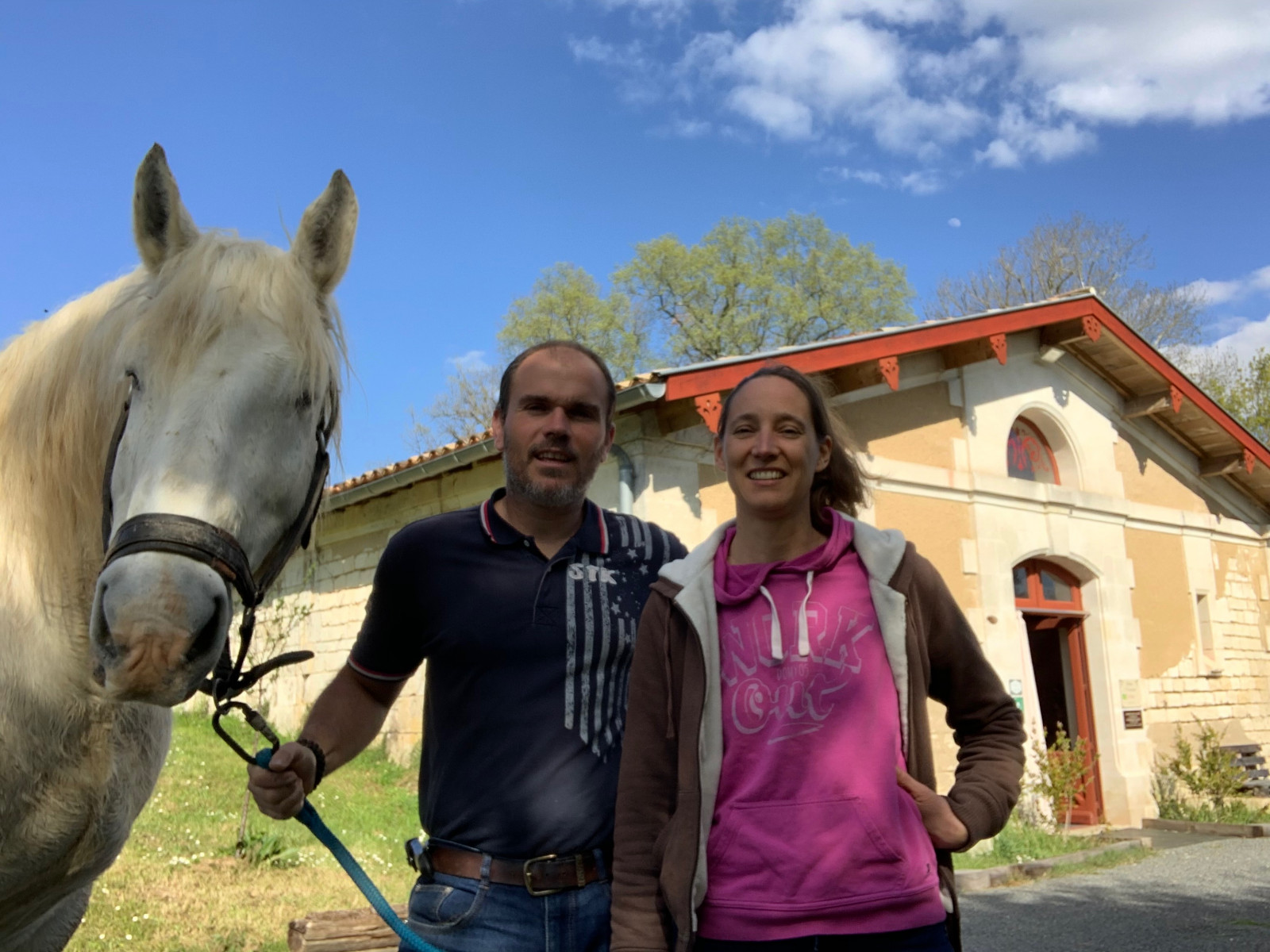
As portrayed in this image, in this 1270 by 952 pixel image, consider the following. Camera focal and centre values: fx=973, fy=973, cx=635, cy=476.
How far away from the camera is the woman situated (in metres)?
1.66

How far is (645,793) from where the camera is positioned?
181 cm

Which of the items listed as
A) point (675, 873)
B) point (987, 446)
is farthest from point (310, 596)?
point (675, 873)

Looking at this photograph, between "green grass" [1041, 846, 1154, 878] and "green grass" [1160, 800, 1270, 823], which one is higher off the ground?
"green grass" [1160, 800, 1270, 823]

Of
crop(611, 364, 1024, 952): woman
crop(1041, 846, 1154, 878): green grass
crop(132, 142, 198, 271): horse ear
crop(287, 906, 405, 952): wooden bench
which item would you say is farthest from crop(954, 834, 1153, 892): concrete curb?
crop(132, 142, 198, 271): horse ear

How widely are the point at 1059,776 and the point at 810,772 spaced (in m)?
9.52

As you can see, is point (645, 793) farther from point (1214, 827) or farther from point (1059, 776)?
point (1214, 827)

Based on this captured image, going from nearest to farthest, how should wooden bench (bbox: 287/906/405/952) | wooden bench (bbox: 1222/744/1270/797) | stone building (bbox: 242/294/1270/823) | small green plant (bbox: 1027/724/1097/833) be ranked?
1. wooden bench (bbox: 287/906/405/952)
2. stone building (bbox: 242/294/1270/823)
3. small green plant (bbox: 1027/724/1097/833)
4. wooden bench (bbox: 1222/744/1270/797)

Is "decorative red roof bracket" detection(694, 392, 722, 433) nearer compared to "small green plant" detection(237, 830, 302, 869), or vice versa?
"small green plant" detection(237, 830, 302, 869)

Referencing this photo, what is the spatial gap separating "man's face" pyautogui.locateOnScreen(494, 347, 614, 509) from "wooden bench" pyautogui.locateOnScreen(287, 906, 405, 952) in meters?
3.29

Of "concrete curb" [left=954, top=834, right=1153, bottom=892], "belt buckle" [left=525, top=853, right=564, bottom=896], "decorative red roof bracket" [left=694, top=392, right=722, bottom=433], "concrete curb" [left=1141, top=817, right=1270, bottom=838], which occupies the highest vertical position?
"decorative red roof bracket" [left=694, top=392, right=722, bottom=433]

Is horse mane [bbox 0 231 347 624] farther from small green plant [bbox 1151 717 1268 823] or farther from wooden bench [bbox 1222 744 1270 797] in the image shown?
wooden bench [bbox 1222 744 1270 797]

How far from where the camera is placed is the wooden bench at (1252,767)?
12.1 meters

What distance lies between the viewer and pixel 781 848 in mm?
1681

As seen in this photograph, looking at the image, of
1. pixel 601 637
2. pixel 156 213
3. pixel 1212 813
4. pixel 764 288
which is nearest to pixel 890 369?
pixel 1212 813
